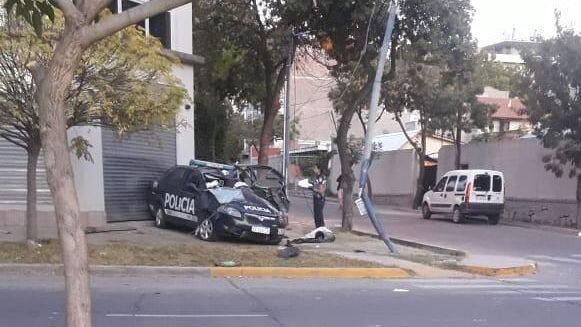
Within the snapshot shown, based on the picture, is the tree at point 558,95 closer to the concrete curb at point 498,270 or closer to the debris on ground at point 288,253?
the concrete curb at point 498,270

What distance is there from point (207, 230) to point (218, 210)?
0.61 meters

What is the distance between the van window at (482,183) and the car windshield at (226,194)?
13331 millimetres

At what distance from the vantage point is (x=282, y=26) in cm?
2128

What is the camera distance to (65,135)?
167 inches

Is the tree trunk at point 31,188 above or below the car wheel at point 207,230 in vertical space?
above

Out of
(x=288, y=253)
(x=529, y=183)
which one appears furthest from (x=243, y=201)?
(x=529, y=183)

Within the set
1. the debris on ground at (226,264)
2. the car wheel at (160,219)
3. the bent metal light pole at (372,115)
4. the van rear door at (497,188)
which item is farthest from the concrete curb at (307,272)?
the van rear door at (497,188)

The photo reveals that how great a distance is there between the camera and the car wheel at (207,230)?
1559cm

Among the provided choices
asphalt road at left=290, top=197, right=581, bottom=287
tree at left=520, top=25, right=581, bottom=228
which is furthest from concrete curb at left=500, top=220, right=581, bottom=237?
tree at left=520, top=25, right=581, bottom=228

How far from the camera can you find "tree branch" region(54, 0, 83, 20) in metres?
4.16

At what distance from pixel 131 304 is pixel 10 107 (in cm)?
455

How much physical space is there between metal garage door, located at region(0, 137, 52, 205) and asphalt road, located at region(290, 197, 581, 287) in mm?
10597

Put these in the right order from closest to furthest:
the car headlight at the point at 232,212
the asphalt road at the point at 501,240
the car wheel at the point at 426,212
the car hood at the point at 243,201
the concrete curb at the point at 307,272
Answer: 1. the concrete curb at the point at 307,272
2. the asphalt road at the point at 501,240
3. the car headlight at the point at 232,212
4. the car hood at the point at 243,201
5. the car wheel at the point at 426,212

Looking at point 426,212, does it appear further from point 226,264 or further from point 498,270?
point 226,264
